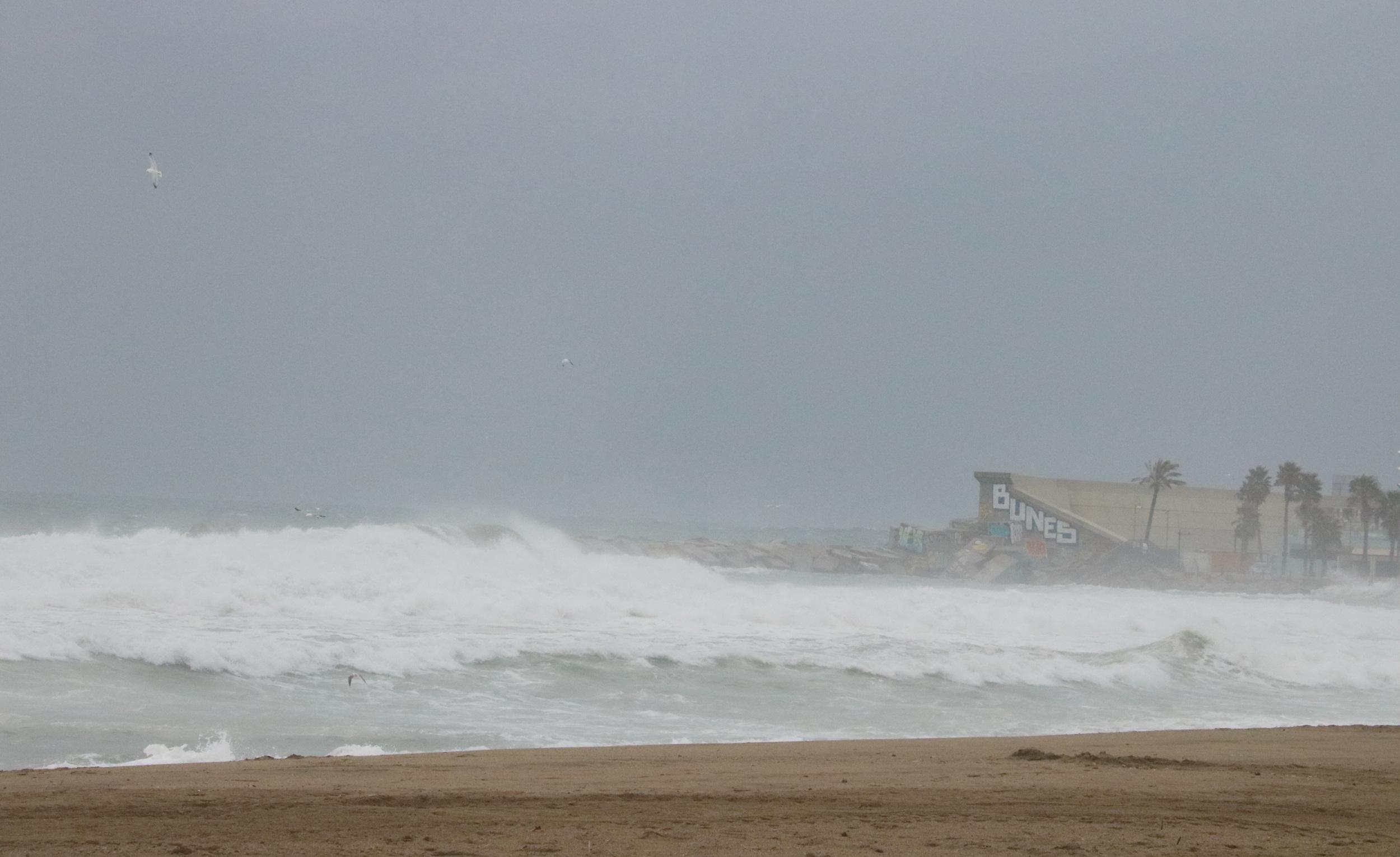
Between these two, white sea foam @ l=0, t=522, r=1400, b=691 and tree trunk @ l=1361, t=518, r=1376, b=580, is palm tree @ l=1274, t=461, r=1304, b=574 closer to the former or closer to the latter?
tree trunk @ l=1361, t=518, r=1376, b=580

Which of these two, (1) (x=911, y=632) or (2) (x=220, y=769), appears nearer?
(2) (x=220, y=769)

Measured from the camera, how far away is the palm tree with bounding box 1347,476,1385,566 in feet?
243

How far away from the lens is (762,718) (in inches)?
592

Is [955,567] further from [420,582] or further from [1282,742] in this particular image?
[1282,742]

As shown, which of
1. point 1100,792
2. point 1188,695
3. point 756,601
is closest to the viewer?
point 1100,792

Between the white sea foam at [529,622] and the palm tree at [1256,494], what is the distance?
40.2 metres

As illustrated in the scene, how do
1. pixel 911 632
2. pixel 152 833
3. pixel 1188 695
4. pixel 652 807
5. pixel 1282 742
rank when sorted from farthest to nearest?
pixel 911 632, pixel 1188 695, pixel 1282 742, pixel 652 807, pixel 152 833

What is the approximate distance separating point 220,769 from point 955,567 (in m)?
62.8

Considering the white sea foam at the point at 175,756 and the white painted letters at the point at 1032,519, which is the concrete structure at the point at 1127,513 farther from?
the white sea foam at the point at 175,756

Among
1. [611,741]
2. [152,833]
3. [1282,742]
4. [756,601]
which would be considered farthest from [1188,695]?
[152,833]

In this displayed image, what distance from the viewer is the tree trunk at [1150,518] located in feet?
240

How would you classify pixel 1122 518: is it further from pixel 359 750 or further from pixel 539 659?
pixel 359 750

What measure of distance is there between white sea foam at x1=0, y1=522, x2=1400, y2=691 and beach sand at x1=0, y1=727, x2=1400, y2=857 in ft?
22.7

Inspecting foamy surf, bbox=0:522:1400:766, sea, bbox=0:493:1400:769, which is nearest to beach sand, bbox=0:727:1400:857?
sea, bbox=0:493:1400:769
